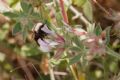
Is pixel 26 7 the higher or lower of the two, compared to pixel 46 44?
higher

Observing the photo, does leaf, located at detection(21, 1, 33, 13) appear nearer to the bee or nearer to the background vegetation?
the background vegetation

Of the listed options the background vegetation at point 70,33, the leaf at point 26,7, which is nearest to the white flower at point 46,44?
the background vegetation at point 70,33

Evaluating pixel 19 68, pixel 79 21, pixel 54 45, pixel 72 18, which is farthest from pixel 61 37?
pixel 19 68

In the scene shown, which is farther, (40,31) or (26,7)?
(40,31)

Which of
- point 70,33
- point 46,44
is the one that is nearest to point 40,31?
point 46,44

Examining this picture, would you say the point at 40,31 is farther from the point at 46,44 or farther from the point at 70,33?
the point at 70,33

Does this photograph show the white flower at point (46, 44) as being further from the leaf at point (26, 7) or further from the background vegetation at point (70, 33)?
the leaf at point (26, 7)

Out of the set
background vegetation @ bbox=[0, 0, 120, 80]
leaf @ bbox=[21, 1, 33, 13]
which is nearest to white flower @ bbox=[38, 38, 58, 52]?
background vegetation @ bbox=[0, 0, 120, 80]

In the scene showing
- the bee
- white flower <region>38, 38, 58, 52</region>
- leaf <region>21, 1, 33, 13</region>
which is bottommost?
white flower <region>38, 38, 58, 52</region>

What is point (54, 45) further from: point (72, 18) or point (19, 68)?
point (19, 68)

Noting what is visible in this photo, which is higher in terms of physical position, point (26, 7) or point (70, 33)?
point (26, 7)
